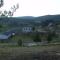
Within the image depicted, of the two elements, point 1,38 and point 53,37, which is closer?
point 53,37

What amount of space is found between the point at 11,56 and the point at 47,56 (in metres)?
1.15

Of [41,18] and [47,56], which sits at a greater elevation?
[41,18]

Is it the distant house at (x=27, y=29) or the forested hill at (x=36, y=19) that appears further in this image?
the distant house at (x=27, y=29)

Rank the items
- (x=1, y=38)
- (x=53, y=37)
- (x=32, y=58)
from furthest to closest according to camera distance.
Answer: (x=1, y=38)
(x=53, y=37)
(x=32, y=58)

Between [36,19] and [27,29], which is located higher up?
[36,19]

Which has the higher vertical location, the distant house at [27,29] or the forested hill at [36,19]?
the forested hill at [36,19]

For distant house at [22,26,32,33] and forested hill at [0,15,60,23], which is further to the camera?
distant house at [22,26,32,33]

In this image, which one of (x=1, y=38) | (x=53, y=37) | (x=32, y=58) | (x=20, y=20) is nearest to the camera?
(x=32, y=58)

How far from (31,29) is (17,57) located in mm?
5201

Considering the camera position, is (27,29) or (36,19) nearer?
(36,19)

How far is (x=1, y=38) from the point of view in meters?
14.8

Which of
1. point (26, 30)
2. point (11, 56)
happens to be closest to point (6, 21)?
Result: point (26, 30)

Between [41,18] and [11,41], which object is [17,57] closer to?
[41,18]

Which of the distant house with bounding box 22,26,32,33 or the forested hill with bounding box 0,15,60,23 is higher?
the forested hill with bounding box 0,15,60,23
